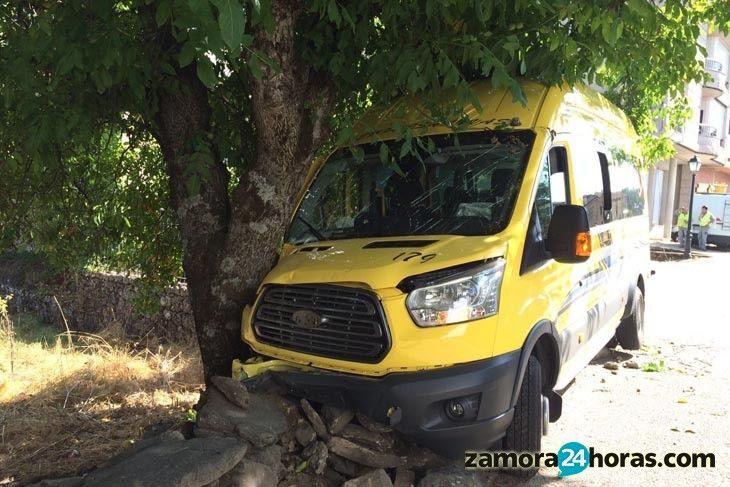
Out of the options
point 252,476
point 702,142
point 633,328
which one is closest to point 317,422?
point 252,476

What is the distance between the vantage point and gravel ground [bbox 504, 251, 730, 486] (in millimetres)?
4098

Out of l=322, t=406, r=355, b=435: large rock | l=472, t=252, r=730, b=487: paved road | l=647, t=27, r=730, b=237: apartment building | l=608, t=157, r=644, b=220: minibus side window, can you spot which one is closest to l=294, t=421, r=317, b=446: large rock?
l=322, t=406, r=355, b=435: large rock

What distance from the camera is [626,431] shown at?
4.80 metres

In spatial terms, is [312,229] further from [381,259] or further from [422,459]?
[422,459]

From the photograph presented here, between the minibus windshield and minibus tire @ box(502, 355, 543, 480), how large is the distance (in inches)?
38.0

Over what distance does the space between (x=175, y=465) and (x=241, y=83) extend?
3297mm

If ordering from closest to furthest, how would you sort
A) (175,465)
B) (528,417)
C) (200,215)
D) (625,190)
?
(175,465), (528,417), (200,215), (625,190)

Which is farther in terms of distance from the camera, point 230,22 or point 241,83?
point 241,83

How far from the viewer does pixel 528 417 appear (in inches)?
147

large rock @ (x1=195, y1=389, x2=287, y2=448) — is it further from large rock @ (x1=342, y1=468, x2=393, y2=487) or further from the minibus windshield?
the minibus windshield

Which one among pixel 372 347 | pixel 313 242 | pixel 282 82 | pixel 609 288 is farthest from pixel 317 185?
pixel 609 288

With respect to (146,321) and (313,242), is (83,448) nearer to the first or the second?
(313,242)

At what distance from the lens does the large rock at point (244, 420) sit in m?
3.36

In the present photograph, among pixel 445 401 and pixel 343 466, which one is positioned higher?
pixel 445 401
